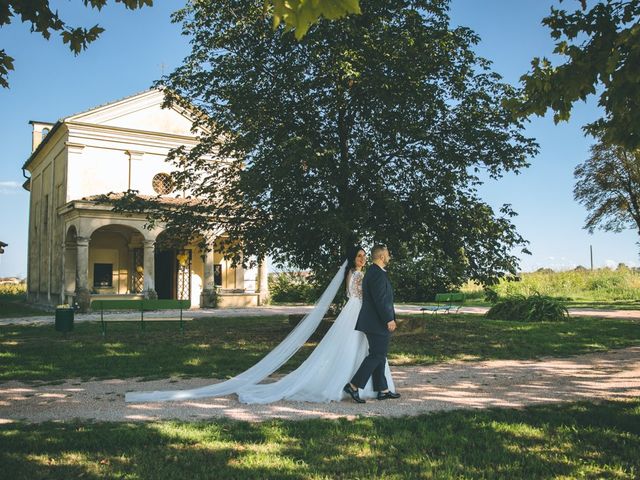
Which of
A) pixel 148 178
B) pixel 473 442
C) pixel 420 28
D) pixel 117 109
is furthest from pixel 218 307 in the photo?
pixel 473 442

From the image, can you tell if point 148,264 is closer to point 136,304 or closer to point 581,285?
point 136,304

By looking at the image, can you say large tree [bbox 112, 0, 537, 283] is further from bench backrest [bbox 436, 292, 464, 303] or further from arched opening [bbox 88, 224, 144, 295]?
arched opening [bbox 88, 224, 144, 295]

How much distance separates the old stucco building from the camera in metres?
24.6

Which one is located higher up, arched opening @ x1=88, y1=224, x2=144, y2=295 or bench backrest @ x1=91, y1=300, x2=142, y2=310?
arched opening @ x1=88, y1=224, x2=144, y2=295

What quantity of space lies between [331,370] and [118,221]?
63.5 feet

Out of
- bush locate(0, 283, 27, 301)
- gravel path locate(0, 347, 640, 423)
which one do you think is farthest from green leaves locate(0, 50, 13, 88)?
bush locate(0, 283, 27, 301)

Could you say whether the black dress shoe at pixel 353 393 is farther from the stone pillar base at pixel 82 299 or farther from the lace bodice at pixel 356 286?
the stone pillar base at pixel 82 299

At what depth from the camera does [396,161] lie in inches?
512

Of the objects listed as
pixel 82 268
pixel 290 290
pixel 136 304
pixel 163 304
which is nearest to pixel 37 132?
pixel 82 268

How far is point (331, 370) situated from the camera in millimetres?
7344

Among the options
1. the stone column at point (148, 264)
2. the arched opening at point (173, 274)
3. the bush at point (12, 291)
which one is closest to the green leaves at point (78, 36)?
the stone column at point (148, 264)

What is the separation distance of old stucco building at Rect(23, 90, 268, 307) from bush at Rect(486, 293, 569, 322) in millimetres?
11773

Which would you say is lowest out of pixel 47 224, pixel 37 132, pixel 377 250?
pixel 377 250

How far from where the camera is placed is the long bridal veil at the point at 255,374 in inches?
272
